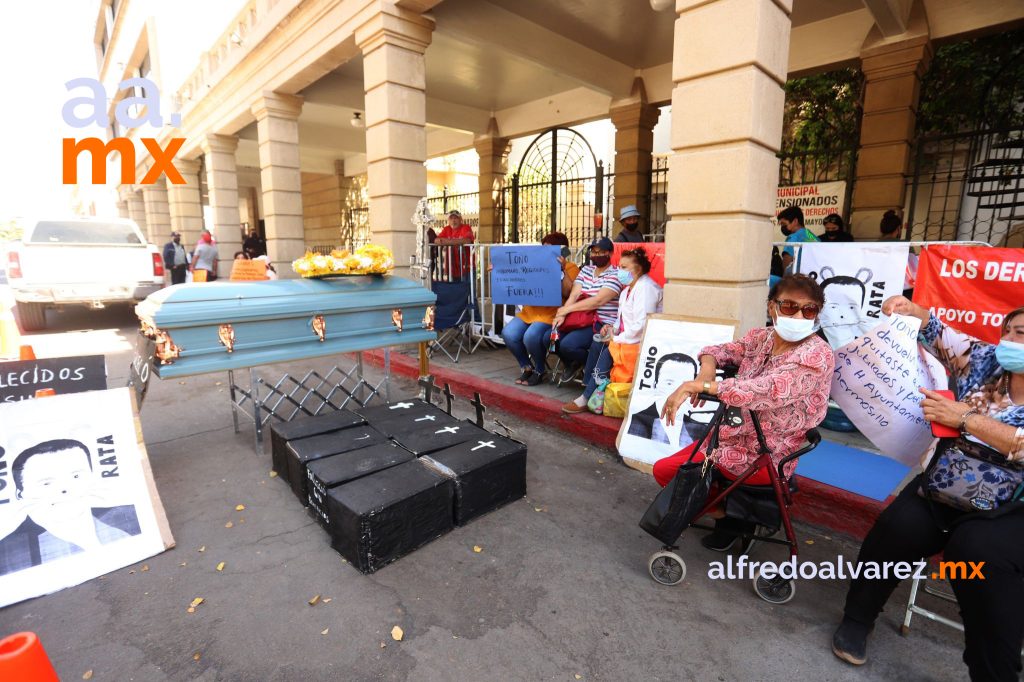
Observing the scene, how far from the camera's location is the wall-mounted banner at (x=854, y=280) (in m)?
4.17

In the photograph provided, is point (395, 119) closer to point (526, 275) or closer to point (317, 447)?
point (526, 275)

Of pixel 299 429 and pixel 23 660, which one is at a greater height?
pixel 23 660

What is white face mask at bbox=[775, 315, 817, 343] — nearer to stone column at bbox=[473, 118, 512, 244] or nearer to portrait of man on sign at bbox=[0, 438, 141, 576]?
portrait of man on sign at bbox=[0, 438, 141, 576]

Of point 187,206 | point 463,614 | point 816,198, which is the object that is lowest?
point 463,614

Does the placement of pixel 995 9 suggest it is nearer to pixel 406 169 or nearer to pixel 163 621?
pixel 406 169

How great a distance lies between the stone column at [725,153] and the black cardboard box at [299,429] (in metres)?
2.94

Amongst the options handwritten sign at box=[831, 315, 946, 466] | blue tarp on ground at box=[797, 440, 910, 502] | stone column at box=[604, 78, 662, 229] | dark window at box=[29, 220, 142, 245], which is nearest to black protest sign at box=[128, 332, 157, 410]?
handwritten sign at box=[831, 315, 946, 466]

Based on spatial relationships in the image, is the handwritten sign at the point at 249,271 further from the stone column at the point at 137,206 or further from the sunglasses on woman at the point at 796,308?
the stone column at the point at 137,206

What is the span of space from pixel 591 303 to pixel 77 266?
973 cm

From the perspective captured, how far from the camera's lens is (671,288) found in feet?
14.6

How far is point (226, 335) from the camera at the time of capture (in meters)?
4.23

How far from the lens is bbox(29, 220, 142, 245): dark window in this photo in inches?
385

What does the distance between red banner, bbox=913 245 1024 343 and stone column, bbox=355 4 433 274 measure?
619cm

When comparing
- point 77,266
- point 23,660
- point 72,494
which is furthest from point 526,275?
point 77,266
